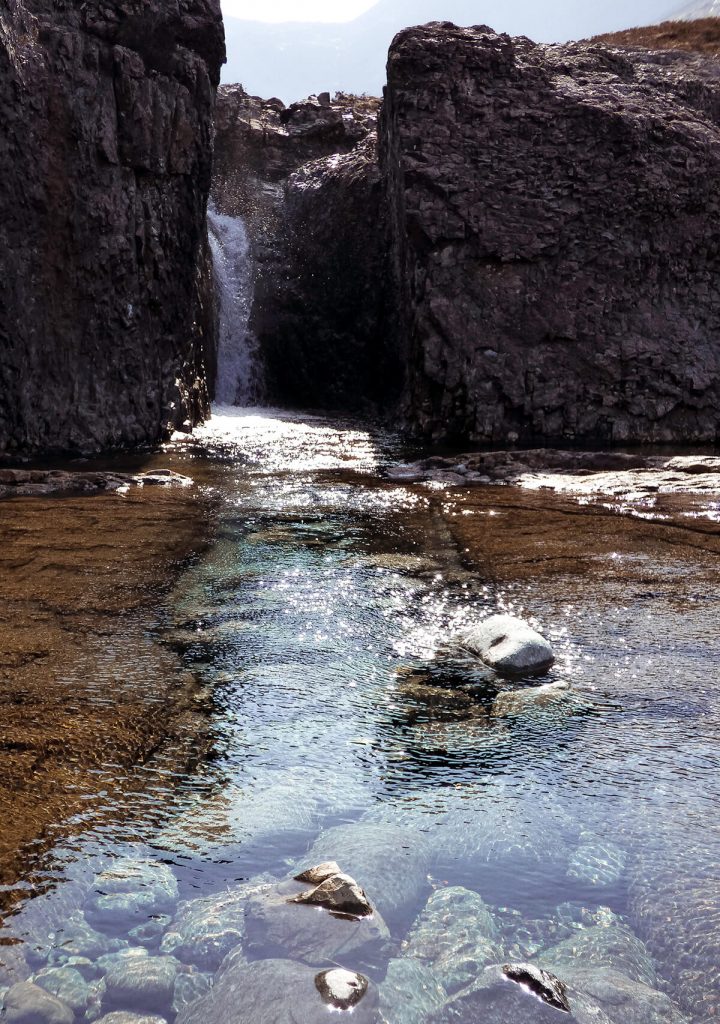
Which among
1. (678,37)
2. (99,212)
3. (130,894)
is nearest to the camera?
(130,894)

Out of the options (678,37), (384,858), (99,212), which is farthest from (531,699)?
(678,37)

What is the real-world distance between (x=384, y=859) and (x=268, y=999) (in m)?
0.65

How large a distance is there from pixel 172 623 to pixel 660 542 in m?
4.16

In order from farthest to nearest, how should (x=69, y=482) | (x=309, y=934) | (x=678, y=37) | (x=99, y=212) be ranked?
(x=678, y=37) → (x=99, y=212) → (x=69, y=482) → (x=309, y=934)

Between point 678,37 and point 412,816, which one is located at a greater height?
point 678,37

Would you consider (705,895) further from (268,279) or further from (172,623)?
(268,279)

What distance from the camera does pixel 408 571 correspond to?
6258 mm

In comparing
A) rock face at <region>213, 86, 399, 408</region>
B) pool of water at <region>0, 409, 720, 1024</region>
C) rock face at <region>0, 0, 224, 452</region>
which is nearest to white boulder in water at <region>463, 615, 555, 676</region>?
pool of water at <region>0, 409, 720, 1024</region>

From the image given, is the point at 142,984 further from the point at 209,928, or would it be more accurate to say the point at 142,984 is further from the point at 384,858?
the point at 384,858

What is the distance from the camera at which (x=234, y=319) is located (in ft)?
65.8

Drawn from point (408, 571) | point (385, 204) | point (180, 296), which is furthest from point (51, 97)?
point (408, 571)

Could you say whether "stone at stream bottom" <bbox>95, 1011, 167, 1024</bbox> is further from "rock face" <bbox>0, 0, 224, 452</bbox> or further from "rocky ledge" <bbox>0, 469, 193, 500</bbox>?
"rock face" <bbox>0, 0, 224, 452</bbox>

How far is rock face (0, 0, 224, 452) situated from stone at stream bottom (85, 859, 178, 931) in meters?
10.7

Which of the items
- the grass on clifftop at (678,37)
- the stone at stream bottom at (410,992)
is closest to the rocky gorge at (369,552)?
the stone at stream bottom at (410,992)
